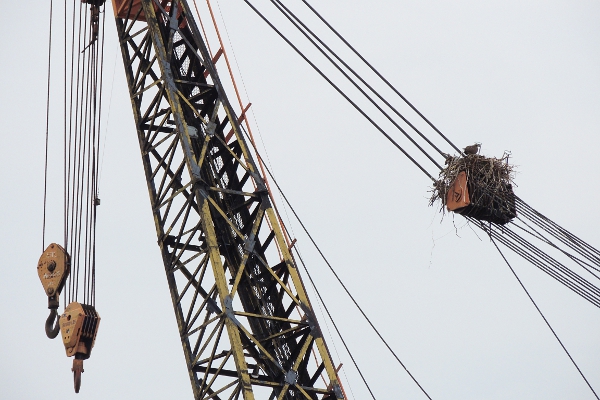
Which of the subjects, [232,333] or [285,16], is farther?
[285,16]

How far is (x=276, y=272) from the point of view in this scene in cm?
1783

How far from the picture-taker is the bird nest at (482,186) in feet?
49.2

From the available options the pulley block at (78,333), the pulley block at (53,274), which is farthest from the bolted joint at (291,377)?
the pulley block at (53,274)

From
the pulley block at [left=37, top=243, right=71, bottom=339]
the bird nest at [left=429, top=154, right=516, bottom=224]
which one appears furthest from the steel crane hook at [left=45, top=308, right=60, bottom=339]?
the bird nest at [left=429, top=154, right=516, bottom=224]

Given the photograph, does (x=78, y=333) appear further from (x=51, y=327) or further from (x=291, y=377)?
(x=291, y=377)

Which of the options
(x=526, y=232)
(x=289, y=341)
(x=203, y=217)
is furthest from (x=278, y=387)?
(x=526, y=232)

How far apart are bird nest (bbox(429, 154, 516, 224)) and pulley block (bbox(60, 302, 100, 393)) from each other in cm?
656

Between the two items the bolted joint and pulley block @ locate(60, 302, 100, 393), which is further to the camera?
pulley block @ locate(60, 302, 100, 393)

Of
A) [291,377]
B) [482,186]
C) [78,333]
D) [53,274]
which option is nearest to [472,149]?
→ [482,186]

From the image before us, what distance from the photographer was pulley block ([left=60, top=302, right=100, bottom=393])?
18125 millimetres

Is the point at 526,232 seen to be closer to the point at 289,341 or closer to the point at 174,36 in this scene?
the point at 289,341

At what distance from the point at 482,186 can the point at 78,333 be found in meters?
7.53

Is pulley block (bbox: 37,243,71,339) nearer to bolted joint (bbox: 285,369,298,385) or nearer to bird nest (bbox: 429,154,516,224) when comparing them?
bolted joint (bbox: 285,369,298,385)

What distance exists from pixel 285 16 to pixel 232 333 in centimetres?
577
